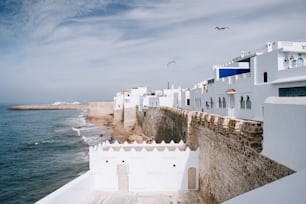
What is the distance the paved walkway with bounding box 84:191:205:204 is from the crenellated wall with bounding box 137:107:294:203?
577 mm

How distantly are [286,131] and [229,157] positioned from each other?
3.58 m

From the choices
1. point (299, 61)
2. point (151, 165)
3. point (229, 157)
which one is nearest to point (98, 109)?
point (151, 165)

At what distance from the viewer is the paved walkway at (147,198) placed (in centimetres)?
1011

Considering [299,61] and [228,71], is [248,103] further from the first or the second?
[228,71]

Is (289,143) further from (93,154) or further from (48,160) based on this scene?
(48,160)

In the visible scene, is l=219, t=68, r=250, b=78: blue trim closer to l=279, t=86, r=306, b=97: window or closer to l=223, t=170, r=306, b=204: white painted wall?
l=279, t=86, r=306, b=97: window

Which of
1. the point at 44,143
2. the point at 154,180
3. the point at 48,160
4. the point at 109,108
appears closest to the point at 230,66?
the point at 154,180

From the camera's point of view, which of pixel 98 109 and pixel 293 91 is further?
pixel 98 109

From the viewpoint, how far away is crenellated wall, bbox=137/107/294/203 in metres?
5.91

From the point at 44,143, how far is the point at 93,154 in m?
22.8

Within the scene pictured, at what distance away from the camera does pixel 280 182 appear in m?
3.34

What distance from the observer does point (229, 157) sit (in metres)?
7.86

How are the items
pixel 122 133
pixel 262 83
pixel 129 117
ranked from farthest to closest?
pixel 129 117 → pixel 122 133 → pixel 262 83

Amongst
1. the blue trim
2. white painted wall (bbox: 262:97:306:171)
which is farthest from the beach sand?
white painted wall (bbox: 262:97:306:171)
